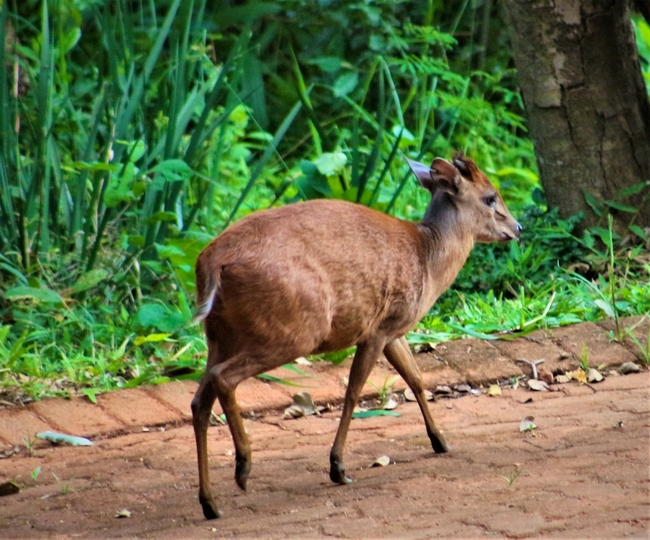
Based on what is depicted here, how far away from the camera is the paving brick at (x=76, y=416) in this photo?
488 cm

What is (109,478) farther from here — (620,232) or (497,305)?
(620,232)

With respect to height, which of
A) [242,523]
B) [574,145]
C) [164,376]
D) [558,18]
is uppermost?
[558,18]

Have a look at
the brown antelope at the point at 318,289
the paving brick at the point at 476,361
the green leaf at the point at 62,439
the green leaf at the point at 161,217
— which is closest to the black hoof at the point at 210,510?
the brown antelope at the point at 318,289

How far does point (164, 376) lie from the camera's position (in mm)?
5383

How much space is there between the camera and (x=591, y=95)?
21.7ft

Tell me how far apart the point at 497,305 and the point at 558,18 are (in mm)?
1900

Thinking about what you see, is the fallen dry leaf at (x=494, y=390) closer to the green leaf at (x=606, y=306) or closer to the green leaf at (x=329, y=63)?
the green leaf at (x=606, y=306)

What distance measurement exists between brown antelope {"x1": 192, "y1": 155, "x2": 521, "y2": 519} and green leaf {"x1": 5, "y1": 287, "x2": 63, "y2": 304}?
6.11ft

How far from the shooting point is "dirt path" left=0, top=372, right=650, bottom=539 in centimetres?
348

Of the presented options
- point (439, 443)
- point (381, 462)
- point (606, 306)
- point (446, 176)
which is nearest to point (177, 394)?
point (381, 462)

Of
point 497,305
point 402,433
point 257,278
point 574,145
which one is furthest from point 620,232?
point 257,278

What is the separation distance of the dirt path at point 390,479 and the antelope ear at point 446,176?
1.09 metres

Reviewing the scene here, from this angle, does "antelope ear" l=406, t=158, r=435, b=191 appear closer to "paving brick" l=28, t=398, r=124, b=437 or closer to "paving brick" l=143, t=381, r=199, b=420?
"paving brick" l=143, t=381, r=199, b=420

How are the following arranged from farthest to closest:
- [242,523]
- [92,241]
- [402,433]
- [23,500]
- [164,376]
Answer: [92,241], [164,376], [402,433], [23,500], [242,523]
